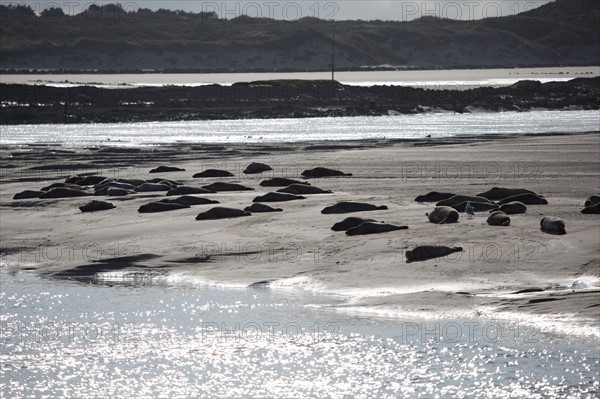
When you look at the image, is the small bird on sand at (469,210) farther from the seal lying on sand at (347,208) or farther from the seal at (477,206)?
the seal lying on sand at (347,208)

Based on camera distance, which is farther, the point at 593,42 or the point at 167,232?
the point at 593,42

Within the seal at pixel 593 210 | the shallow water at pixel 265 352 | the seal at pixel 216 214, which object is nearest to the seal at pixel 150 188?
the seal at pixel 216 214

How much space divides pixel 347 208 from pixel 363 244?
111 inches

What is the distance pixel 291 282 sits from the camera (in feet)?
39.3

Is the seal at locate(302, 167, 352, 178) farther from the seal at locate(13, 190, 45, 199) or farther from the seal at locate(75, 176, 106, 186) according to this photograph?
the seal at locate(13, 190, 45, 199)

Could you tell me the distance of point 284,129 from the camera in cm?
4312

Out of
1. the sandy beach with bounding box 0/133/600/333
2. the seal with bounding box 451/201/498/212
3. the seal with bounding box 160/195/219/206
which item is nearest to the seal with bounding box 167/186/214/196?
the sandy beach with bounding box 0/133/600/333

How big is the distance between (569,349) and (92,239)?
8.17 metres

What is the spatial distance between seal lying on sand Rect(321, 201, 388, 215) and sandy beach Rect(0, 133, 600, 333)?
219mm

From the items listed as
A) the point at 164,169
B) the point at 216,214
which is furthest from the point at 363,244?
the point at 164,169

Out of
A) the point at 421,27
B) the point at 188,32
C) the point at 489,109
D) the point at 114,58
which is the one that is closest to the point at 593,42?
the point at 421,27

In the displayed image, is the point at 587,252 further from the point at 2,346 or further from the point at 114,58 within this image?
the point at 114,58

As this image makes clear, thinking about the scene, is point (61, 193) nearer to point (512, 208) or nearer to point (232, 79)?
point (512, 208)

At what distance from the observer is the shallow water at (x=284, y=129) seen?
3675cm
